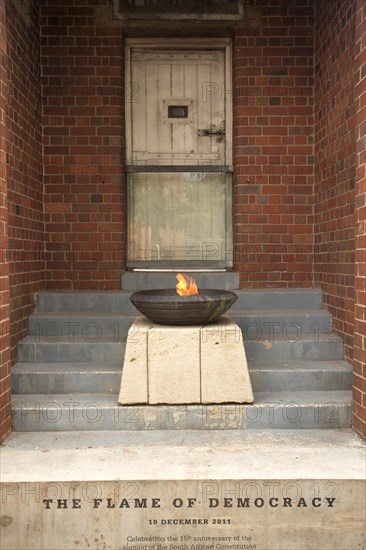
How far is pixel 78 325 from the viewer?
4766 millimetres

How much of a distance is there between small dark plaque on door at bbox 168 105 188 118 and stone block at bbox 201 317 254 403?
2.87 m

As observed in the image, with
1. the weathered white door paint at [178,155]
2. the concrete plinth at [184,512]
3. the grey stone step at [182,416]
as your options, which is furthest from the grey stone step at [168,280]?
the concrete plinth at [184,512]

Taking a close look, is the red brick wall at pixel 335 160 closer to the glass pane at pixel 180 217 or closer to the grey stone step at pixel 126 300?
the grey stone step at pixel 126 300

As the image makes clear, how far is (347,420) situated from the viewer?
150 inches

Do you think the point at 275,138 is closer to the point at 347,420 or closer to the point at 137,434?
the point at 347,420

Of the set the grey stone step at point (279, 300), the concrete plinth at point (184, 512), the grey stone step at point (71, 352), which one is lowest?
the concrete plinth at point (184, 512)

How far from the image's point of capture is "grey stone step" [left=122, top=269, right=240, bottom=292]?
17.4 ft

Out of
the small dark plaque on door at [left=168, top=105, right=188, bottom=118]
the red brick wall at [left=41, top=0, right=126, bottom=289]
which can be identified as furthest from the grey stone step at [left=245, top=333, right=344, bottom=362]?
the small dark plaque on door at [left=168, top=105, right=188, bottom=118]

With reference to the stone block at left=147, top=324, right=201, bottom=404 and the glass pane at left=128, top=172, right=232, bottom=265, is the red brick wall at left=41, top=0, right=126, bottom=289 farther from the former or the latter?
the stone block at left=147, top=324, right=201, bottom=404

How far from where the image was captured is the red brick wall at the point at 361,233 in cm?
354

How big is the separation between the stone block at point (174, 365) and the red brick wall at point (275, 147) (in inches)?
72.6

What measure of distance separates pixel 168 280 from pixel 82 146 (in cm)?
169

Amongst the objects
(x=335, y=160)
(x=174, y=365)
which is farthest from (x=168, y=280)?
(x=335, y=160)

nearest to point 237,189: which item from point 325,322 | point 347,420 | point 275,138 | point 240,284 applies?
point 275,138
